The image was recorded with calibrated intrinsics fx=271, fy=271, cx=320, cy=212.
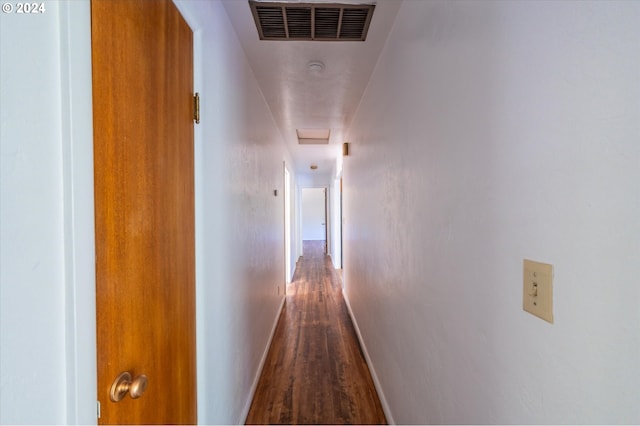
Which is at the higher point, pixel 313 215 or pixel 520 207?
pixel 520 207

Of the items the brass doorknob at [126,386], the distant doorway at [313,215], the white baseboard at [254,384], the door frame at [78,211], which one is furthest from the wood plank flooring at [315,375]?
the distant doorway at [313,215]

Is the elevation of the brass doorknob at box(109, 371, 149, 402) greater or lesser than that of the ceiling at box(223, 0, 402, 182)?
lesser

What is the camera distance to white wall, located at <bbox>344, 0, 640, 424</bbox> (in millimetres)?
429

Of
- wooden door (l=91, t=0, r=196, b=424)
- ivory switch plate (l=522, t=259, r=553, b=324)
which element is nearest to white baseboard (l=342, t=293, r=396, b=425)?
wooden door (l=91, t=0, r=196, b=424)

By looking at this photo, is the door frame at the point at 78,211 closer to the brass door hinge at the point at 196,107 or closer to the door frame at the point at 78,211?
the door frame at the point at 78,211

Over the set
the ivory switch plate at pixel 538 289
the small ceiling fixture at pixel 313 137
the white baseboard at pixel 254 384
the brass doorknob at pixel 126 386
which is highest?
the small ceiling fixture at pixel 313 137

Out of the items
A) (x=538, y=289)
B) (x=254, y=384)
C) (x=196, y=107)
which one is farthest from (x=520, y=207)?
(x=254, y=384)

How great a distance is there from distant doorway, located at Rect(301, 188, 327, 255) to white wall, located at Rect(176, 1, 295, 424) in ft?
29.3

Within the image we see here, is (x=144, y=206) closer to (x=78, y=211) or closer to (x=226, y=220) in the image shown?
(x=78, y=211)

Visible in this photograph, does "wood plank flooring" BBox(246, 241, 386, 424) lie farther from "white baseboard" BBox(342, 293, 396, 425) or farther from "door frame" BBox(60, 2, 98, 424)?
"door frame" BBox(60, 2, 98, 424)

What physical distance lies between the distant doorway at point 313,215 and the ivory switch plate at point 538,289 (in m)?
10.7

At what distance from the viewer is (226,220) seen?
144cm

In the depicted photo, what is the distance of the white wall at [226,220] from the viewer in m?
1.14

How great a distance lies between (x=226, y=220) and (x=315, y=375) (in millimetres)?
1585
